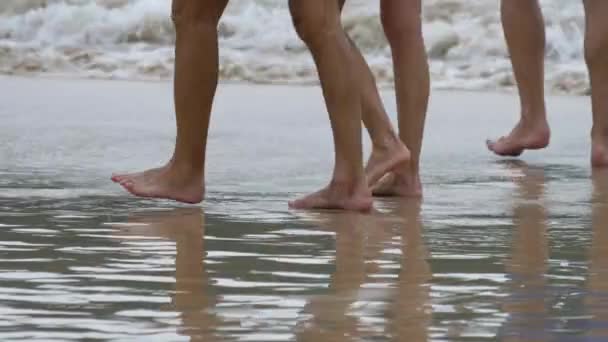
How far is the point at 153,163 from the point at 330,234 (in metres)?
1.95

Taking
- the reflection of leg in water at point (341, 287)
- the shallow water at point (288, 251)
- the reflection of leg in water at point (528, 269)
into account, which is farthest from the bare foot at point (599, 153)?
the reflection of leg in water at point (341, 287)

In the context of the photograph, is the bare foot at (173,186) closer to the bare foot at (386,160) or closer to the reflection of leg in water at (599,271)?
the bare foot at (386,160)

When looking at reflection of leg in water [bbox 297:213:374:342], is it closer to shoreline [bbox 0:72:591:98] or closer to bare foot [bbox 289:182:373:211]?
bare foot [bbox 289:182:373:211]

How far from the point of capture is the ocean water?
1199 cm

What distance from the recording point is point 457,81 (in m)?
11.4

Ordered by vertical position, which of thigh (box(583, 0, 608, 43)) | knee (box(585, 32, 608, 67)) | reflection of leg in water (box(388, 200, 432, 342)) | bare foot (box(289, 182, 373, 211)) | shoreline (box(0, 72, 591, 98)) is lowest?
shoreline (box(0, 72, 591, 98))

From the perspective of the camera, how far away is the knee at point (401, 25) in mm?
4984

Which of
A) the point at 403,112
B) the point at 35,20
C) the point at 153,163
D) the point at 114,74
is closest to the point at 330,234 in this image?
the point at 403,112

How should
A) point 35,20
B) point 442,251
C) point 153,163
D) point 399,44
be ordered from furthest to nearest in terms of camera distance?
point 35,20 → point 153,163 → point 399,44 → point 442,251

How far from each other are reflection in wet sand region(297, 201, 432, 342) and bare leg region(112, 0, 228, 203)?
39 cm

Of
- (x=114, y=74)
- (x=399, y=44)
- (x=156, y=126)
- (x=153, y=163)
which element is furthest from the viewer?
(x=114, y=74)

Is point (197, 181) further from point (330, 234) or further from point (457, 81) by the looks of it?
point (457, 81)

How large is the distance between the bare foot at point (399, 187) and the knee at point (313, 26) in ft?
2.31

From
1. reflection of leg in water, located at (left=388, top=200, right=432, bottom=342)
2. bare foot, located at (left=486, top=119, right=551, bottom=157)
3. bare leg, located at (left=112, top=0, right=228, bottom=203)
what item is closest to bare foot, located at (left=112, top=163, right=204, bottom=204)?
bare leg, located at (left=112, top=0, right=228, bottom=203)
